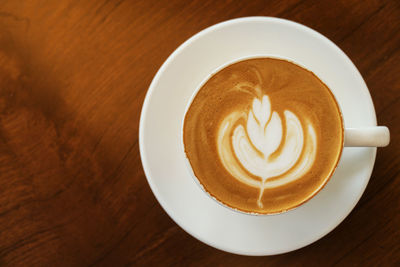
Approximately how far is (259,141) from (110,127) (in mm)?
478

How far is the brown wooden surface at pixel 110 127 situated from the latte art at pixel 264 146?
0.35 metres

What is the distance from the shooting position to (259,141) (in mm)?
942

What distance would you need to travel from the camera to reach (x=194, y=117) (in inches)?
36.8

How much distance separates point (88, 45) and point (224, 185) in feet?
1.95

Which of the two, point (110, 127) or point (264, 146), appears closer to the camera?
point (264, 146)

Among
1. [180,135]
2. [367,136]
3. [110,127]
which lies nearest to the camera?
[367,136]

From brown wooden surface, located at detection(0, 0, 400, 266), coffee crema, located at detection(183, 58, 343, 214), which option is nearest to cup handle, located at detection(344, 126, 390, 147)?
coffee crema, located at detection(183, 58, 343, 214)

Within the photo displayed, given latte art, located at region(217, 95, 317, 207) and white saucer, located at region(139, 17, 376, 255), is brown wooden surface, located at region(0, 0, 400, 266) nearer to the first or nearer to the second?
white saucer, located at region(139, 17, 376, 255)

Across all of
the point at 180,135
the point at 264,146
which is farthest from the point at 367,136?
the point at 180,135

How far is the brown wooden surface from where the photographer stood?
1163 mm

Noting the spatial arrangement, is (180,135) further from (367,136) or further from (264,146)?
(367,136)

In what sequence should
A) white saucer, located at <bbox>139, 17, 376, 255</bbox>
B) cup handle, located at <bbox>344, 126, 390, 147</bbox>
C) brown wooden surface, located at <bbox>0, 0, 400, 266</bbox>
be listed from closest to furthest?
cup handle, located at <bbox>344, 126, 390, 147</bbox>
white saucer, located at <bbox>139, 17, 376, 255</bbox>
brown wooden surface, located at <bbox>0, 0, 400, 266</bbox>

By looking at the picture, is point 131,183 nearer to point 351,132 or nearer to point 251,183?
point 251,183

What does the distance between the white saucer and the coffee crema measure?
4.0 inches
